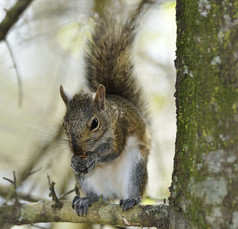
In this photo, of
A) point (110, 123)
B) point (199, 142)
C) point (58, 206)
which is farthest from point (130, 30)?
point (199, 142)

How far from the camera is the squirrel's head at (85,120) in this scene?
2.01 meters

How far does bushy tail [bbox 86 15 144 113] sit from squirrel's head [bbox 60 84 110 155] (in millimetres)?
397

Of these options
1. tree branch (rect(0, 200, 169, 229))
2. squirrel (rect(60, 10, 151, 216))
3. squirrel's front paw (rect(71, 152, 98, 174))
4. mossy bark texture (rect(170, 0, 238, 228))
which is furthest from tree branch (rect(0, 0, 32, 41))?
mossy bark texture (rect(170, 0, 238, 228))

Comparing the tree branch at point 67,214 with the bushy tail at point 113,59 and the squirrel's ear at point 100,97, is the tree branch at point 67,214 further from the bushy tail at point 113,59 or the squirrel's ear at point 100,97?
the bushy tail at point 113,59

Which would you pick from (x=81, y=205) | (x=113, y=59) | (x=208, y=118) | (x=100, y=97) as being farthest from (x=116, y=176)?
(x=208, y=118)

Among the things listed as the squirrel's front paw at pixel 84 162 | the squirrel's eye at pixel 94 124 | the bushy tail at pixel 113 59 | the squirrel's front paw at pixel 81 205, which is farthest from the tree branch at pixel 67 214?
the bushy tail at pixel 113 59

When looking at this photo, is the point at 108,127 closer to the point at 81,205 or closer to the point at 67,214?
the point at 81,205

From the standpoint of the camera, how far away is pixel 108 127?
2.25 metres

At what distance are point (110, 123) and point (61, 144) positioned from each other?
14.4 inches

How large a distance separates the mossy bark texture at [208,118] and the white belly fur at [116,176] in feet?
3.15

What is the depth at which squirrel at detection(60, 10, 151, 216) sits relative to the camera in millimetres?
2092

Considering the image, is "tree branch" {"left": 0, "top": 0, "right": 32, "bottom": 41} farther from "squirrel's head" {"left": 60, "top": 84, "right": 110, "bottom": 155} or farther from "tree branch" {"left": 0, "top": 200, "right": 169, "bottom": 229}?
"tree branch" {"left": 0, "top": 200, "right": 169, "bottom": 229}

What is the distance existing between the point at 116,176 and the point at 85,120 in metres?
0.46

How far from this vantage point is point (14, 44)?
8.25 ft
